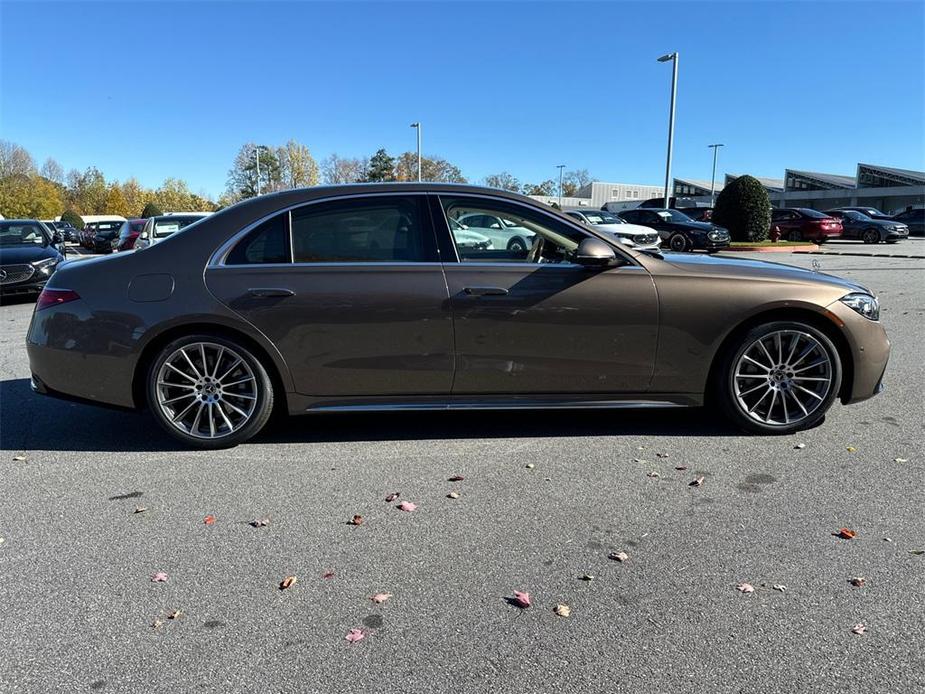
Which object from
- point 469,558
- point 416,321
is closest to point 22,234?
point 416,321

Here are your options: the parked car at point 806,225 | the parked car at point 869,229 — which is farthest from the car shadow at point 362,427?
the parked car at point 869,229

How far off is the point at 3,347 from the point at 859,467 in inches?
335

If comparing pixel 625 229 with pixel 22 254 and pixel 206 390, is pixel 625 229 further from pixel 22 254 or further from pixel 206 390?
pixel 206 390

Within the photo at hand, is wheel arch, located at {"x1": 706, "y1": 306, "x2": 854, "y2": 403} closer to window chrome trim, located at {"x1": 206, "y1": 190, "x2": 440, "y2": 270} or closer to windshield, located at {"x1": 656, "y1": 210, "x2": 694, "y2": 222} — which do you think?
window chrome trim, located at {"x1": 206, "y1": 190, "x2": 440, "y2": 270}

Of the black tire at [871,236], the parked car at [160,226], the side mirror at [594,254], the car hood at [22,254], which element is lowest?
the car hood at [22,254]

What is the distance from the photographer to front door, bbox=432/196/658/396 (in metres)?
4.06

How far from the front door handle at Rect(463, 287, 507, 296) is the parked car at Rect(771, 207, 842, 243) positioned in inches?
1135

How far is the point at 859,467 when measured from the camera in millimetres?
3865

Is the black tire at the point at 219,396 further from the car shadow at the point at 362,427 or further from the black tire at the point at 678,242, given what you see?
the black tire at the point at 678,242

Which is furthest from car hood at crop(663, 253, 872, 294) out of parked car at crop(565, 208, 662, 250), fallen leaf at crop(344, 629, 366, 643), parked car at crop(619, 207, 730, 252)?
parked car at crop(619, 207, 730, 252)

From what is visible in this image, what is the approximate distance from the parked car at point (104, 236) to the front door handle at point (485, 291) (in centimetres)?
3119

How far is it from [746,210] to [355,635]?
91.5ft

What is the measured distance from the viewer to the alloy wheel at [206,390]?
414 cm

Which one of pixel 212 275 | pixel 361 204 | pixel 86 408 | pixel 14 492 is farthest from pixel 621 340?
pixel 86 408
